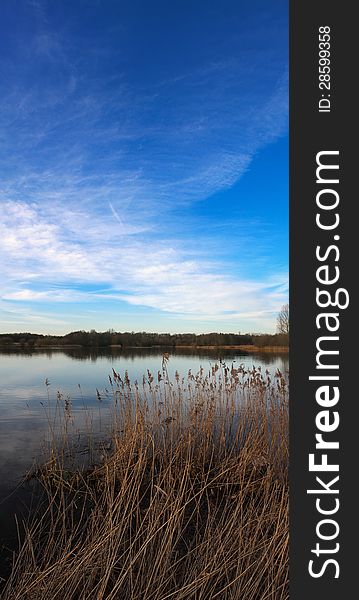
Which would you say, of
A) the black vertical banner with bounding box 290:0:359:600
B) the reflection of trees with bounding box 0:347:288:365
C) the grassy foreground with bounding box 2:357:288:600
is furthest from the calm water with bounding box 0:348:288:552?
the reflection of trees with bounding box 0:347:288:365

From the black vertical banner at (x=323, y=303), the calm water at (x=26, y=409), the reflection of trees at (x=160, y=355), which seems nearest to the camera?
the black vertical banner at (x=323, y=303)

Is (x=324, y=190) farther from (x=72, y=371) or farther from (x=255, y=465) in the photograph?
(x=72, y=371)

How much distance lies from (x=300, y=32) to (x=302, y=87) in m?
0.26

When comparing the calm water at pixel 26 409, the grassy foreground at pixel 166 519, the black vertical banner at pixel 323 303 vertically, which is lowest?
the calm water at pixel 26 409

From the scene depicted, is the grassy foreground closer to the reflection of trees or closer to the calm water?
the calm water

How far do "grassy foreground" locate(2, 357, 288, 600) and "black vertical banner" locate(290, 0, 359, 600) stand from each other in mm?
1384

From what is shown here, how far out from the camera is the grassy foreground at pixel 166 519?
2883 mm

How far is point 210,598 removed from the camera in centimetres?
277

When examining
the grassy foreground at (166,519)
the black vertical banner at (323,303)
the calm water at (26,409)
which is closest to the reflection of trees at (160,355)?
the calm water at (26,409)

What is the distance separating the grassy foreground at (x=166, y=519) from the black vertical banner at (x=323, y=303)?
1.38m

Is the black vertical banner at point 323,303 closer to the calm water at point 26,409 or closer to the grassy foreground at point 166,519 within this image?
the grassy foreground at point 166,519

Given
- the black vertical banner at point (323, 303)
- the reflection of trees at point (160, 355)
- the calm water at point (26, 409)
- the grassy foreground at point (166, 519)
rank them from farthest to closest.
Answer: the reflection of trees at point (160, 355)
the calm water at point (26, 409)
the grassy foreground at point (166, 519)
the black vertical banner at point (323, 303)

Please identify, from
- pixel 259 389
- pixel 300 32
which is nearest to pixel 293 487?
pixel 300 32

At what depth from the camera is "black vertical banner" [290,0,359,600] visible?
1643 mm
